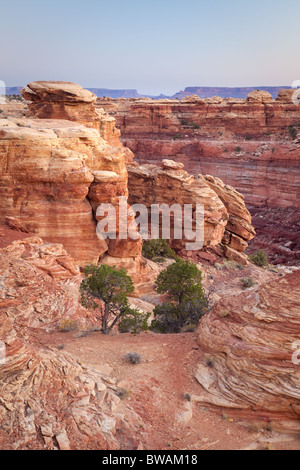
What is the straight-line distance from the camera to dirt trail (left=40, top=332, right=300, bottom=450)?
9.62m

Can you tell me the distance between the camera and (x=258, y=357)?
11.0 m

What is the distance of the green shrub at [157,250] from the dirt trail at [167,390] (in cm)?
1493

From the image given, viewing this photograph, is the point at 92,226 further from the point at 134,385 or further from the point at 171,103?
the point at 171,103

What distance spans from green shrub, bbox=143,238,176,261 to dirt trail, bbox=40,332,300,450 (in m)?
14.9

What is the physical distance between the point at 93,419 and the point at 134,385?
1961mm

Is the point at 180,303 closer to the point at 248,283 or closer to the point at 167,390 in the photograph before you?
the point at 167,390

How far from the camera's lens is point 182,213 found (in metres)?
31.8

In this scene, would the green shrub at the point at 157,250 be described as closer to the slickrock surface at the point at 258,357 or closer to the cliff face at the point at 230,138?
the slickrock surface at the point at 258,357

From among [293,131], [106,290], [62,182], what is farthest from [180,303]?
[293,131]

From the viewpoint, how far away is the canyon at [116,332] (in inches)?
383

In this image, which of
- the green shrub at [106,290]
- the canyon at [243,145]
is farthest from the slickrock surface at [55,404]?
the canyon at [243,145]
